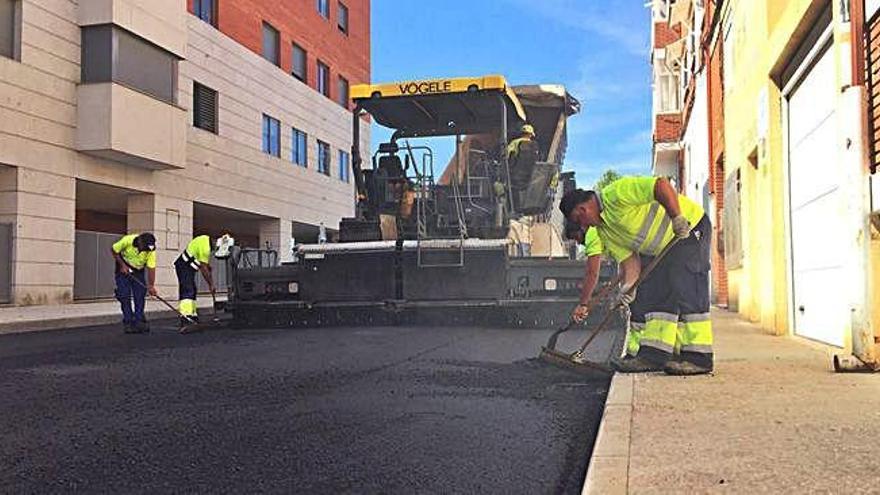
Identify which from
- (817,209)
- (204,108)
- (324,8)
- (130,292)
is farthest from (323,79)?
(817,209)

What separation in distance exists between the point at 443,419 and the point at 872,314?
3058mm

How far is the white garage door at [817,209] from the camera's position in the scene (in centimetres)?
681

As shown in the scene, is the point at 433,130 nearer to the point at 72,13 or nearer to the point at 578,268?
the point at 578,268

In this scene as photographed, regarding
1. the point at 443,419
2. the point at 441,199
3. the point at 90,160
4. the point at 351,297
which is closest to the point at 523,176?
the point at 441,199

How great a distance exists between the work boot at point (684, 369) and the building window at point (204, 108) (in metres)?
19.1

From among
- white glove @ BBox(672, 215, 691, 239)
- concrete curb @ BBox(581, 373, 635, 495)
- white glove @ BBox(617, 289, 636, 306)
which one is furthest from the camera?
white glove @ BBox(617, 289, 636, 306)

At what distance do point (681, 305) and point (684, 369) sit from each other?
0.45 metres

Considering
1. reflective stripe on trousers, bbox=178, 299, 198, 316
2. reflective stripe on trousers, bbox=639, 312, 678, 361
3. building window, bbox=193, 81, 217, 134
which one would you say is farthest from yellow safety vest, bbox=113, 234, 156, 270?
building window, bbox=193, 81, 217, 134

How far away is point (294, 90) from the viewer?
2809cm

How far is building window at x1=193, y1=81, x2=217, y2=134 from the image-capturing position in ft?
73.2

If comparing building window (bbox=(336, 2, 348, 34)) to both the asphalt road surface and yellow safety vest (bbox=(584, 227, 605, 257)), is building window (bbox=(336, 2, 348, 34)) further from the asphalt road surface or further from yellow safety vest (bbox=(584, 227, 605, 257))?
yellow safety vest (bbox=(584, 227, 605, 257))

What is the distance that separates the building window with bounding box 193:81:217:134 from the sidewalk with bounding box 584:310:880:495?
19349 mm

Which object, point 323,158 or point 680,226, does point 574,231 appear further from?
point 323,158

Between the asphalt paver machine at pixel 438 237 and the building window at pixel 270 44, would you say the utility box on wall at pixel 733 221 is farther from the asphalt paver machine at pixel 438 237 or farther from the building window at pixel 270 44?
the building window at pixel 270 44
